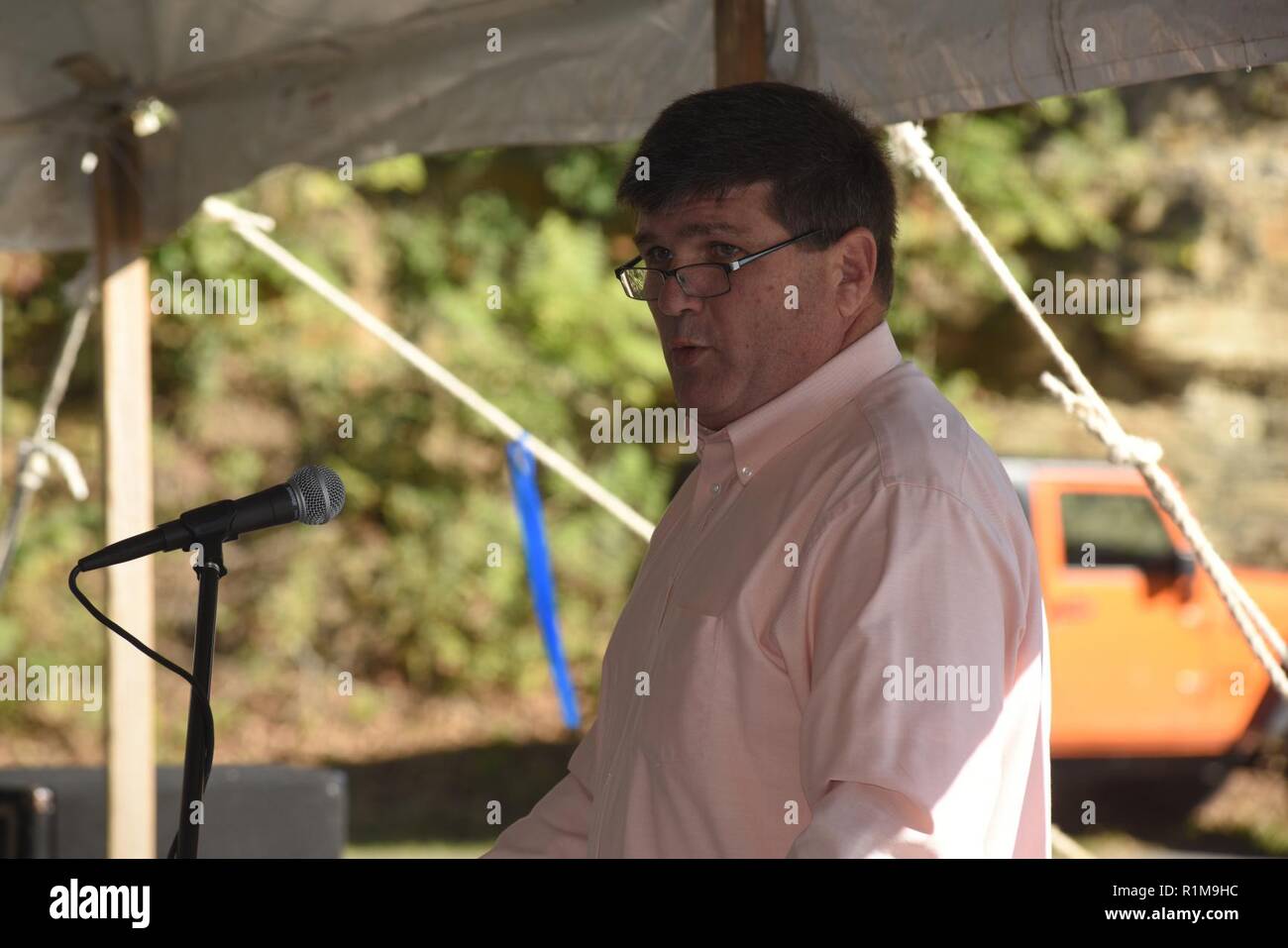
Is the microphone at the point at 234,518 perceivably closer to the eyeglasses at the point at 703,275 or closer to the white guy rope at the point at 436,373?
the eyeglasses at the point at 703,275

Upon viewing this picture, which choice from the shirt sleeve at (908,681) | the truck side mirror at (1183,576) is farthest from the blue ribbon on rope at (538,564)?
the truck side mirror at (1183,576)

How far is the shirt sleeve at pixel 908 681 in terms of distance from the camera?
4.24ft

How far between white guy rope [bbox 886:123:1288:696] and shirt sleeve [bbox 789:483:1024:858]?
1.11m

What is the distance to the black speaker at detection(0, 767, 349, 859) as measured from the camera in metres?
3.69

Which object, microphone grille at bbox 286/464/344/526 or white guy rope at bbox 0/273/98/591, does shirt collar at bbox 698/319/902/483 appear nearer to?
microphone grille at bbox 286/464/344/526

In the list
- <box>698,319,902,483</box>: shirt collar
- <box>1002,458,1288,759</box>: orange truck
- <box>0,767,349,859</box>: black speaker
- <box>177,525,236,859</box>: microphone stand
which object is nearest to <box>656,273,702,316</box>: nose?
<box>698,319,902,483</box>: shirt collar

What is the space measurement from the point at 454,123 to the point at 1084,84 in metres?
1.41

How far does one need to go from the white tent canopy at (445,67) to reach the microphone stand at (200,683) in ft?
3.86

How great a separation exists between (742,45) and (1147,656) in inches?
207

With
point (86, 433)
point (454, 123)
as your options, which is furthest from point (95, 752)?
point (454, 123)

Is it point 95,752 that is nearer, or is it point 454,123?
point 454,123

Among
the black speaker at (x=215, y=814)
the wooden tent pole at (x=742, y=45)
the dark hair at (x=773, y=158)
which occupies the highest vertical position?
the wooden tent pole at (x=742, y=45)
